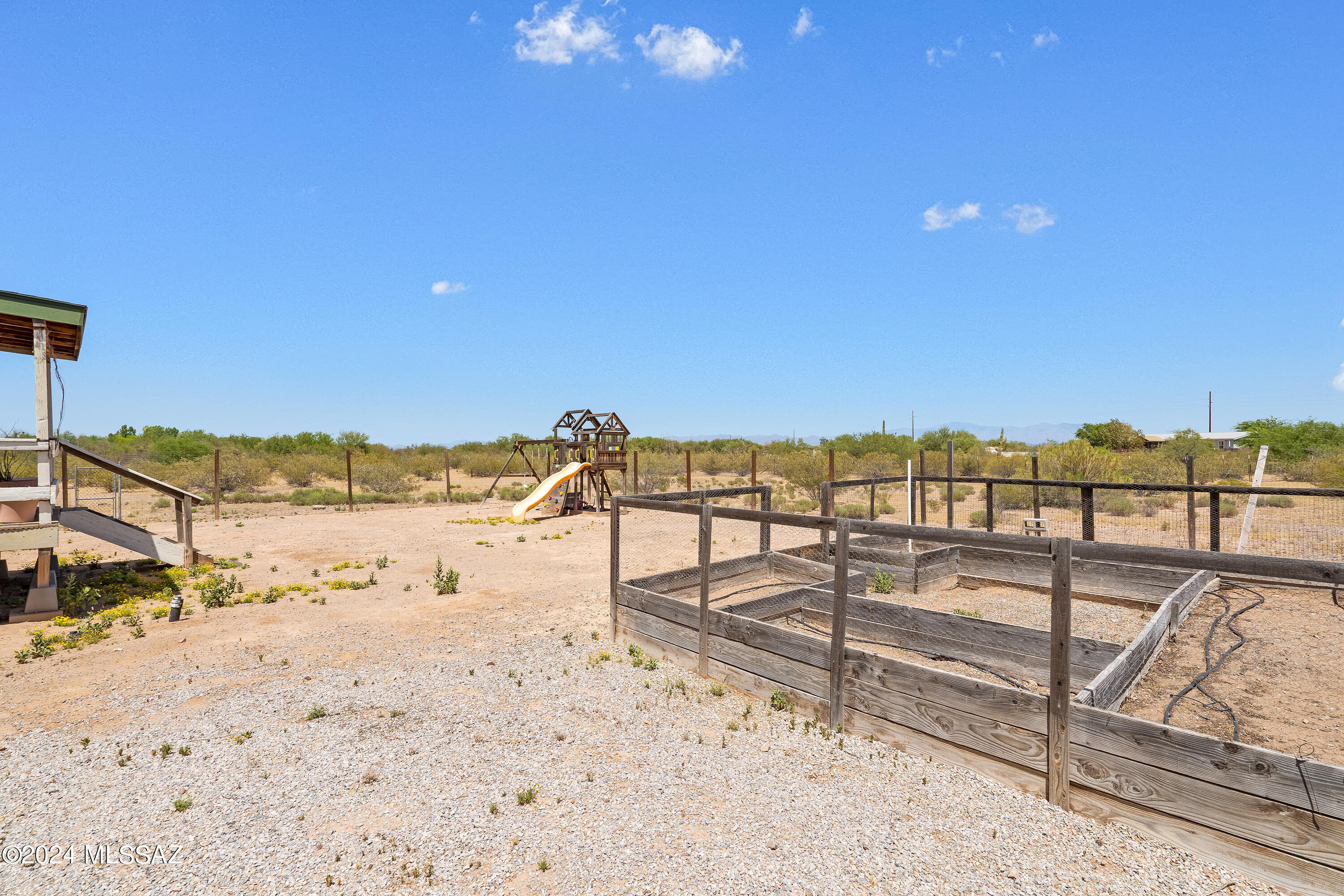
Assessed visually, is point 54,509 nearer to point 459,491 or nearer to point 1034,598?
point 1034,598

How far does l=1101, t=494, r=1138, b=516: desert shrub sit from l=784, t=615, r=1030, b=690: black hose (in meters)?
16.6

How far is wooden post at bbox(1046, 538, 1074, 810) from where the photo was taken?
388 cm

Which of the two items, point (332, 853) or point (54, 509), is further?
point (54, 509)

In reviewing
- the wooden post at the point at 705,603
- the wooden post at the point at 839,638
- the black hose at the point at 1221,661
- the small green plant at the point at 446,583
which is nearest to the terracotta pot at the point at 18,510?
the small green plant at the point at 446,583

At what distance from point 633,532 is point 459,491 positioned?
51.7 feet

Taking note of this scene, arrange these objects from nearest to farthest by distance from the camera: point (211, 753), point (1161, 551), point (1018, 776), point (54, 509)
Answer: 1. point (1161, 551)
2. point (1018, 776)
3. point (211, 753)
4. point (54, 509)

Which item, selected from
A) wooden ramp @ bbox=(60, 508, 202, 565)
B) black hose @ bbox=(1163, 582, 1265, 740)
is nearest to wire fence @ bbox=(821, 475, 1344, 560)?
black hose @ bbox=(1163, 582, 1265, 740)

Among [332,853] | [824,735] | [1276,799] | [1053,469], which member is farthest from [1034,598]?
[1053,469]

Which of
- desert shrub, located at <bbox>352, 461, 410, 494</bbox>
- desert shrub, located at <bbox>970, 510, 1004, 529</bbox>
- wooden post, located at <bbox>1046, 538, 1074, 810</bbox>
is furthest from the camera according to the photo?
desert shrub, located at <bbox>352, 461, 410, 494</bbox>

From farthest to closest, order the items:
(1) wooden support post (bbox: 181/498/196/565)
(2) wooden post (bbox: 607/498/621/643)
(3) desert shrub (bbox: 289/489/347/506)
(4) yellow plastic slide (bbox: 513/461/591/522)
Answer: (3) desert shrub (bbox: 289/489/347/506), (4) yellow plastic slide (bbox: 513/461/591/522), (1) wooden support post (bbox: 181/498/196/565), (2) wooden post (bbox: 607/498/621/643)

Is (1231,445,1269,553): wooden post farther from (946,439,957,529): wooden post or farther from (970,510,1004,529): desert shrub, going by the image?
(970,510,1004,529): desert shrub

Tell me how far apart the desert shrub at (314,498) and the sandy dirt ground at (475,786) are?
18090 mm

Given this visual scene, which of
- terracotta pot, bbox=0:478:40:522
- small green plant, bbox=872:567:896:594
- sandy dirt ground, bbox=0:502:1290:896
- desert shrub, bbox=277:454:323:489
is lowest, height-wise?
sandy dirt ground, bbox=0:502:1290:896

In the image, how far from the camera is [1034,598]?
9.12 meters
